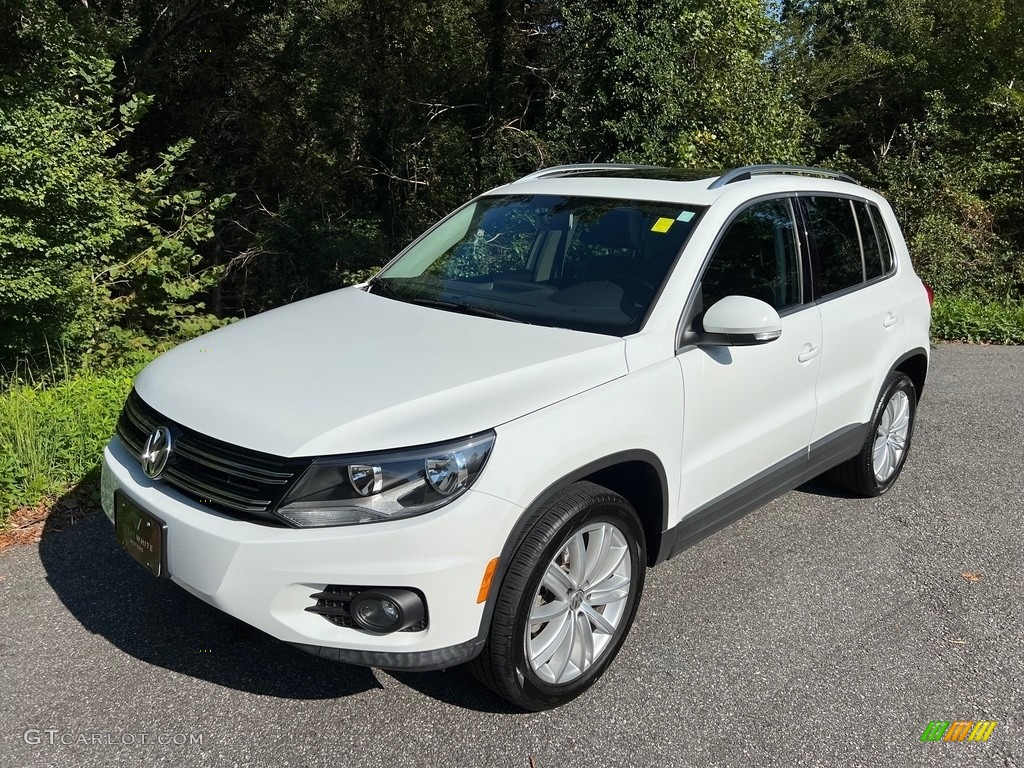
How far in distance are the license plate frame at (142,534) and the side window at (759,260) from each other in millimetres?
2128

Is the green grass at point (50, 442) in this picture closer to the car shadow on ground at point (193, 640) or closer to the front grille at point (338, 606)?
the car shadow on ground at point (193, 640)

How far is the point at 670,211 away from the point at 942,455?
318 centimetres

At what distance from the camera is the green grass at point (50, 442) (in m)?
4.30

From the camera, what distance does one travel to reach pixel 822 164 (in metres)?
14.3

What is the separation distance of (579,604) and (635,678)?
1.45 feet

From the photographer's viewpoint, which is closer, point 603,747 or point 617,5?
point 603,747

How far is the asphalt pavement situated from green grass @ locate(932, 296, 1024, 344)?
241 inches

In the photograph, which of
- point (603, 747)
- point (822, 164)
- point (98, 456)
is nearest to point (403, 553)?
point (603, 747)

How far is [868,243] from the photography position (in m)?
4.46

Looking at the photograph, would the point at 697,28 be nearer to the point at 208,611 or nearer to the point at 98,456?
the point at 98,456

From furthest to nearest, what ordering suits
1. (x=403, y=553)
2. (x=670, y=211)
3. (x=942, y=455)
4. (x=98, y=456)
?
1. (x=942, y=455)
2. (x=98, y=456)
3. (x=670, y=211)
4. (x=403, y=553)

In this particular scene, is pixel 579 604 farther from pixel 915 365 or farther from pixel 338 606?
pixel 915 365

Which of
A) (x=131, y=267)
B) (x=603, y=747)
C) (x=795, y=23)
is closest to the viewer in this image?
(x=603, y=747)

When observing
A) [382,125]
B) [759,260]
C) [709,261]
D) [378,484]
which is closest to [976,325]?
[759,260]
